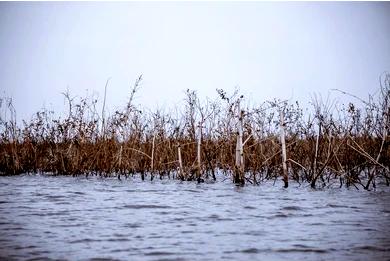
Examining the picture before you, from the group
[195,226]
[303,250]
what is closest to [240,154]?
[195,226]

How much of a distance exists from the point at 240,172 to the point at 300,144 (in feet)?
10.9

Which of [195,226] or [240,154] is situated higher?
[240,154]

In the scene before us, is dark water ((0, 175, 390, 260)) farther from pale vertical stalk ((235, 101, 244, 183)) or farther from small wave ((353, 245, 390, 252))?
pale vertical stalk ((235, 101, 244, 183))

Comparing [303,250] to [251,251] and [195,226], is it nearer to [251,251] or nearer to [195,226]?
[251,251]

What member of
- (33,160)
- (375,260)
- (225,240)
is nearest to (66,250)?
(225,240)

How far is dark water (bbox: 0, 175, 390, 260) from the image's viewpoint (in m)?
3.62

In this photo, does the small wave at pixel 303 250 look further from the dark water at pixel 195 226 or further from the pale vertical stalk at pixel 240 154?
the pale vertical stalk at pixel 240 154

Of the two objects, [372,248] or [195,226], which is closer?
[372,248]

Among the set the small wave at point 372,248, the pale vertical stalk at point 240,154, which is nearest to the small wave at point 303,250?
the small wave at point 372,248

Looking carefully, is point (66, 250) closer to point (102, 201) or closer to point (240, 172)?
point (102, 201)

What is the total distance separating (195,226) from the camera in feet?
15.9

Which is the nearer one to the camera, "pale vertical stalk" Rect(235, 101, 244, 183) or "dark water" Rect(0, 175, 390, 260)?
"dark water" Rect(0, 175, 390, 260)

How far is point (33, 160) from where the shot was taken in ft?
45.5

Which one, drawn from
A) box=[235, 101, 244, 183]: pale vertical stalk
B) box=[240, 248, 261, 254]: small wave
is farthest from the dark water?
box=[235, 101, 244, 183]: pale vertical stalk
